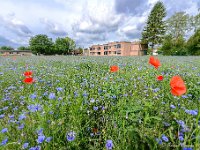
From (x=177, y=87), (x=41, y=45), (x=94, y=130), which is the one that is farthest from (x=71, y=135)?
(x=41, y=45)

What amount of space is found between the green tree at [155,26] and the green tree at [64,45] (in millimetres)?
52611

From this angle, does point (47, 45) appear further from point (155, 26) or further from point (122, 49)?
point (155, 26)

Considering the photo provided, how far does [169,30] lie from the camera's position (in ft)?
162

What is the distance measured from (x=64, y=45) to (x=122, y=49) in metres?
34.8

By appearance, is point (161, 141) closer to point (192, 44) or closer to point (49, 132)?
point (49, 132)

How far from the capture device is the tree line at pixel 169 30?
43.8m

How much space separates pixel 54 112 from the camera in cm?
214

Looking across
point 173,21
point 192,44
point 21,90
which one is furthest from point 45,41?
point 21,90

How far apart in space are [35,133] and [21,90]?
1902mm

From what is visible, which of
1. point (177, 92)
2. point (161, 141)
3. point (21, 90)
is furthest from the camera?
point (21, 90)

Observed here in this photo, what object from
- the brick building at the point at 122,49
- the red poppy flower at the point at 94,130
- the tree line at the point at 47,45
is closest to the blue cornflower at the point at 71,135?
the red poppy flower at the point at 94,130

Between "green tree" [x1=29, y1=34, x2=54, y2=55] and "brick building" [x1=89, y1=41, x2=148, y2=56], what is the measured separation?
117 ft

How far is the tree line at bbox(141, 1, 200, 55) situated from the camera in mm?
43812

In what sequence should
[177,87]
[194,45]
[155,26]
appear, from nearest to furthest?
[177,87] → [194,45] → [155,26]
